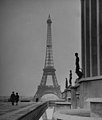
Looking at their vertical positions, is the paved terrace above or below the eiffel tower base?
below

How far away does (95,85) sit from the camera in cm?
1162

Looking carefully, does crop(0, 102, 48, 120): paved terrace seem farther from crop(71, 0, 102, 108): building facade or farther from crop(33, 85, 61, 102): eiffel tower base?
crop(33, 85, 61, 102): eiffel tower base

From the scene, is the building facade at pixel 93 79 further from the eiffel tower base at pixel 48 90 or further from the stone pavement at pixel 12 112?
the eiffel tower base at pixel 48 90

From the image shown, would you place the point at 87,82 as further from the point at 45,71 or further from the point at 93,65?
the point at 45,71

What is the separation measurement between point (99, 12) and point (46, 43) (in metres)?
71.1

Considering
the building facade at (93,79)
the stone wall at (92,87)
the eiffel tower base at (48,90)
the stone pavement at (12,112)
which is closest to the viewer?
the stone wall at (92,87)

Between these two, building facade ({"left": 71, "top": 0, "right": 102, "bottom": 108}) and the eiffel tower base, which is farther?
the eiffel tower base

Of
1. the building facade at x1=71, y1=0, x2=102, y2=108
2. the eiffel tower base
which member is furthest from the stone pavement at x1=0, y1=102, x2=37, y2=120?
the eiffel tower base

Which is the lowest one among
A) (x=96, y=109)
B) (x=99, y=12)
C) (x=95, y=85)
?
(x=96, y=109)

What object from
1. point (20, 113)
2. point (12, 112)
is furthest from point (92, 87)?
point (12, 112)

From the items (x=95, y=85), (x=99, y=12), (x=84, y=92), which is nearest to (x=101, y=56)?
(x=99, y=12)

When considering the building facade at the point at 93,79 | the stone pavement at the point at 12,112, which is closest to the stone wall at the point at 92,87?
the building facade at the point at 93,79

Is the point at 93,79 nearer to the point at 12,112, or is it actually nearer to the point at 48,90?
the point at 12,112

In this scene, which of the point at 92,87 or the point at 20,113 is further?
the point at 20,113
